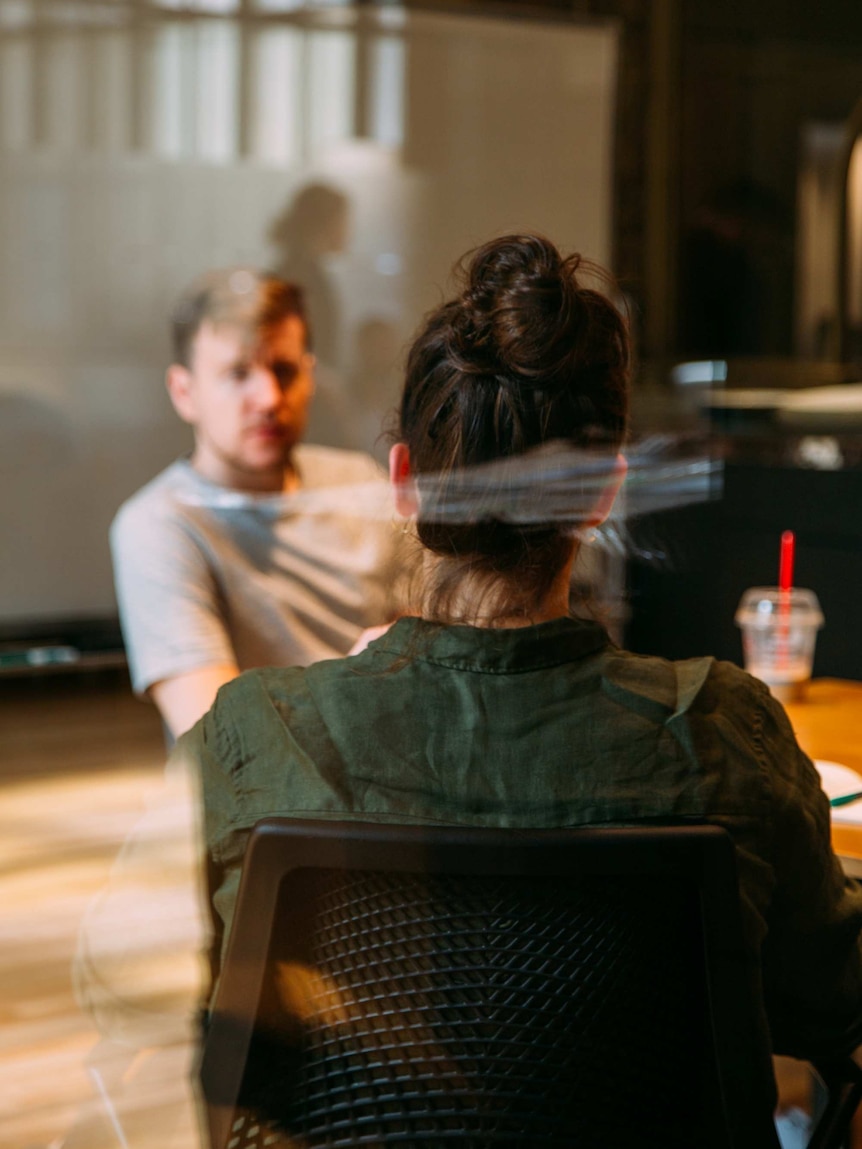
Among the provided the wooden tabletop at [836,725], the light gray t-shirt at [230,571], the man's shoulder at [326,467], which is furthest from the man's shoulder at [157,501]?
the wooden tabletop at [836,725]

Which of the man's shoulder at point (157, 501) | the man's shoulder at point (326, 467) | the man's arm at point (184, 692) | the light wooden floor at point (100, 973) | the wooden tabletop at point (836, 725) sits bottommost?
the light wooden floor at point (100, 973)

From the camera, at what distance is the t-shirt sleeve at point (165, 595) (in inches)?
41.9

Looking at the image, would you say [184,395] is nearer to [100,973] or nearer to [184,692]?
[184,692]

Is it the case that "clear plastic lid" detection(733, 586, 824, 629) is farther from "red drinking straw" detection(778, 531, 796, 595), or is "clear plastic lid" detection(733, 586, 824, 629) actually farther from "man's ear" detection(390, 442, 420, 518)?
"man's ear" detection(390, 442, 420, 518)

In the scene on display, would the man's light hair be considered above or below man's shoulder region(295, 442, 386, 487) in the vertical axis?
above

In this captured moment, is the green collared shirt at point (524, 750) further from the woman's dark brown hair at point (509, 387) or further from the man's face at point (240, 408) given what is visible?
the man's face at point (240, 408)

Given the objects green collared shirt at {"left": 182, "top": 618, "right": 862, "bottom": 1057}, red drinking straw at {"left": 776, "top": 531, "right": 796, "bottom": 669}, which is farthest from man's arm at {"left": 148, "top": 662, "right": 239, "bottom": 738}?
red drinking straw at {"left": 776, "top": 531, "right": 796, "bottom": 669}

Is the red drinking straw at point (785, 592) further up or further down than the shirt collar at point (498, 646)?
further down

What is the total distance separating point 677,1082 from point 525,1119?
0.07 metres

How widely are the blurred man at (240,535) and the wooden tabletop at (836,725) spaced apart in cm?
35

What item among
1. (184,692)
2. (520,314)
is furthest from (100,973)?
(520,314)

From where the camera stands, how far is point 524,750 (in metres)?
0.59

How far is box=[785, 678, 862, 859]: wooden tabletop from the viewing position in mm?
833

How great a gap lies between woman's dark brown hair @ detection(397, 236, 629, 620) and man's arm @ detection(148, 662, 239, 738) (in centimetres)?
18
